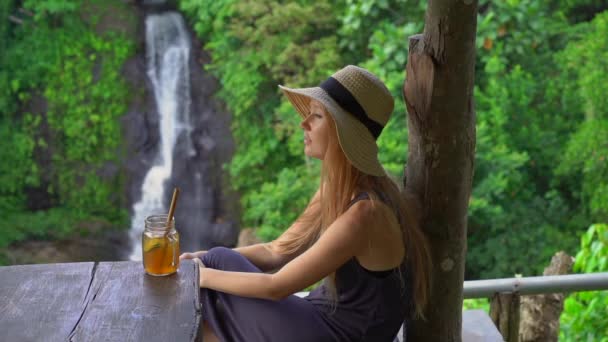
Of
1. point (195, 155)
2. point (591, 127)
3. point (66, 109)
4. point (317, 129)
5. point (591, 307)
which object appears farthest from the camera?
point (66, 109)

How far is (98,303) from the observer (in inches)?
53.3

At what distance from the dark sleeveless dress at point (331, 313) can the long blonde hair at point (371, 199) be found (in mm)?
34

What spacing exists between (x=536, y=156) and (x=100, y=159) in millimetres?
5083

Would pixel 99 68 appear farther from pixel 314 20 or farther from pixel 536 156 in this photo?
pixel 536 156

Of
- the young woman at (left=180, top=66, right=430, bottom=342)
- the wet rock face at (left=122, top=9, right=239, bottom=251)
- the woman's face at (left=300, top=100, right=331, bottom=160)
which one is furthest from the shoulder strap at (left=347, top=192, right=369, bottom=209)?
the wet rock face at (left=122, top=9, right=239, bottom=251)

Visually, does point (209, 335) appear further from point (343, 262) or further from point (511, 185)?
point (511, 185)

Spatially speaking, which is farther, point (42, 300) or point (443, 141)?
point (443, 141)

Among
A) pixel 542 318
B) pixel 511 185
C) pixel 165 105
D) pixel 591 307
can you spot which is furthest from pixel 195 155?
pixel 591 307

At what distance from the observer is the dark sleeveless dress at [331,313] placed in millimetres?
1566

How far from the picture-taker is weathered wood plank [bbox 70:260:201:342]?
1.23 metres

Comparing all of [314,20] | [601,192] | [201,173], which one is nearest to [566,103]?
[601,192]

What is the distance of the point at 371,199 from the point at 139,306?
0.51m

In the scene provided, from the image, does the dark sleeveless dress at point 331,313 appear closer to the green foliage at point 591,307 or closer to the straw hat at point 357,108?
the straw hat at point 357,108

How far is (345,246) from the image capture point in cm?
149
